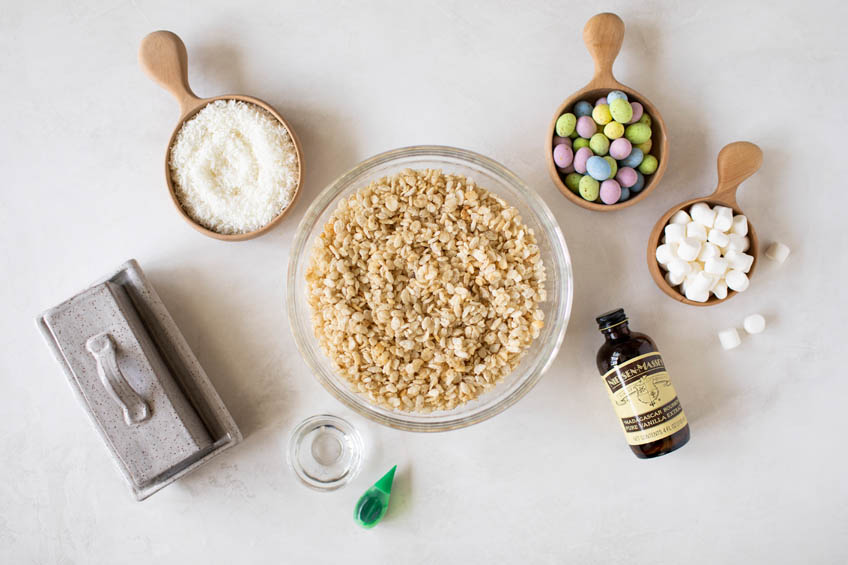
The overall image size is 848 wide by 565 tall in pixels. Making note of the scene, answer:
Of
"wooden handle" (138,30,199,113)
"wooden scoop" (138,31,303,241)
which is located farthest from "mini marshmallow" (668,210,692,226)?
"wooden handle" (138,30,199,113)

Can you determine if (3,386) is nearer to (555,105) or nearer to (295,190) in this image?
(295,190)

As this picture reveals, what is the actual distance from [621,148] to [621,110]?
3.1 inches

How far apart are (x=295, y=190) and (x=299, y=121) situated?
0.66 feet

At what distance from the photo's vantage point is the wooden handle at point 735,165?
1.12 m

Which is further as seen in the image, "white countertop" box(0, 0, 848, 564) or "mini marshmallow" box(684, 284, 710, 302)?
"white countertop" box(0, 0, 848, 564)

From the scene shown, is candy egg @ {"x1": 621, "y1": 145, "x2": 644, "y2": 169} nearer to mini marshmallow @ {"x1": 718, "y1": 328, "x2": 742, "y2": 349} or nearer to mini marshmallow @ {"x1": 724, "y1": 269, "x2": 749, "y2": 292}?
mini marshmallow @ {"x1": 724, "y1": 269, "x2": 749, "y2": 292}

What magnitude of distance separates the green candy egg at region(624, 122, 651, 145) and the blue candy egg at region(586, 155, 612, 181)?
89 mm

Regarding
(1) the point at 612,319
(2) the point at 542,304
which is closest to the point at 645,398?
(1) the point at 612,319

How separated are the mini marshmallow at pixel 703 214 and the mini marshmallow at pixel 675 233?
0.04 m

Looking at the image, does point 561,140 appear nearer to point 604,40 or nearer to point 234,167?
point 604,40

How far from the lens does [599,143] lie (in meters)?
1.11

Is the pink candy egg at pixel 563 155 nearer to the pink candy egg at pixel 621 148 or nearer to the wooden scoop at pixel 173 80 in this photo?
the pink candy egg at pixel 621 148

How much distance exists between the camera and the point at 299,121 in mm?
1242

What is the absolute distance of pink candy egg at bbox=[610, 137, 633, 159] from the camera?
1.11 meters
